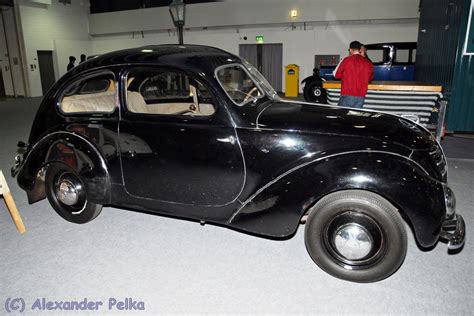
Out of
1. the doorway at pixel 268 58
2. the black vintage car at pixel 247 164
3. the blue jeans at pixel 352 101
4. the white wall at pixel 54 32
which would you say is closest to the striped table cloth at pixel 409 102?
the blue jeans at pixel 352 101

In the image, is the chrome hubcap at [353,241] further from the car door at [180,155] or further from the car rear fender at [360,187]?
the car door at [180,155]

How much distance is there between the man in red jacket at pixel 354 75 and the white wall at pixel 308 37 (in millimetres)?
10176

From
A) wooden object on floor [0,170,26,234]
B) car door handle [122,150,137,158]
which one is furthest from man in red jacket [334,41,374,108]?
wooden object on floor [0,170,26,234]

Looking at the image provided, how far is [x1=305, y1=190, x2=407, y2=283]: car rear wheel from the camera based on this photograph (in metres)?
2.63

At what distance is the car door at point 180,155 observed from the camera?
300 centimetres

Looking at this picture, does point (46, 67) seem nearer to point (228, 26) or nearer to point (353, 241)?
A: point (228, 26)

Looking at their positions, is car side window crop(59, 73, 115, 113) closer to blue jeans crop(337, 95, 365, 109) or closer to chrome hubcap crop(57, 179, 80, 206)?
chrome hubcap crop(57, 179, 80, 206)

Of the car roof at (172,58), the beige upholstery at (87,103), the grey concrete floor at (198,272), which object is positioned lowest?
the grey concrete floor at (198,272)

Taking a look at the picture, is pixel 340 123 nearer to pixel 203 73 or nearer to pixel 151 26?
pixel 203 73

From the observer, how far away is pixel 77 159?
351cm

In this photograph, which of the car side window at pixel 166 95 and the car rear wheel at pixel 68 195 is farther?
the car side window at pixel 166 95

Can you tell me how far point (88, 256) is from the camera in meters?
3.22

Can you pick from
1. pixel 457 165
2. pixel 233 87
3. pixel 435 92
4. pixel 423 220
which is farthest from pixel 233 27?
pixel 423 220

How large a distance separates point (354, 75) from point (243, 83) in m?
3.02
